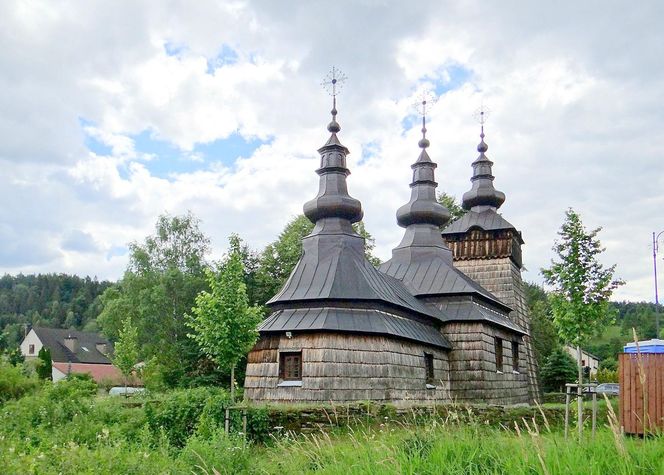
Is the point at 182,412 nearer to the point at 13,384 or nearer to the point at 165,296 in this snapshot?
the point at 13,384

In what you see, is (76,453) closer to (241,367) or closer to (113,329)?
(241,367)

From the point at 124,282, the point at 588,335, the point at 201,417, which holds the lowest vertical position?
the point at 201,417

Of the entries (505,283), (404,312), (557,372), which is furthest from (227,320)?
(557,372)

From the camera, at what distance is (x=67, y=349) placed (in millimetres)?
62969

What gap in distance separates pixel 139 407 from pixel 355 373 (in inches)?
271

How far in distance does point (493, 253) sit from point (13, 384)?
22434mm

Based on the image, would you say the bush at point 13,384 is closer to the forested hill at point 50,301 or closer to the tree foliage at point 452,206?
the tree foliage at point 452,206

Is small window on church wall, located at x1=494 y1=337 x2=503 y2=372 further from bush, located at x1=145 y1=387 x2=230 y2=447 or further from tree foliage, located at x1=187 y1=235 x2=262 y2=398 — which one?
bush, located at x1=145 y1=387 x2=230 y2=447

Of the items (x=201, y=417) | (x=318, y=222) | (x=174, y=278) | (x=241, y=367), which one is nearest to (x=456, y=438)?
(x=201, y=417)

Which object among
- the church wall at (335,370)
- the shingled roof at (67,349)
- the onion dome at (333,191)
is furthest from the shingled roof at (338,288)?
the shingled roof at (67,349)

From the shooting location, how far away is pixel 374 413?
1355cm

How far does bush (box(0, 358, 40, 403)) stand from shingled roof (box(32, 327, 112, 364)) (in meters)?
47.6

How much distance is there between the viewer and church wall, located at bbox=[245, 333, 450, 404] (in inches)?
733

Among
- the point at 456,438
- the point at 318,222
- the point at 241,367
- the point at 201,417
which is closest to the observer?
the point at 456,438
